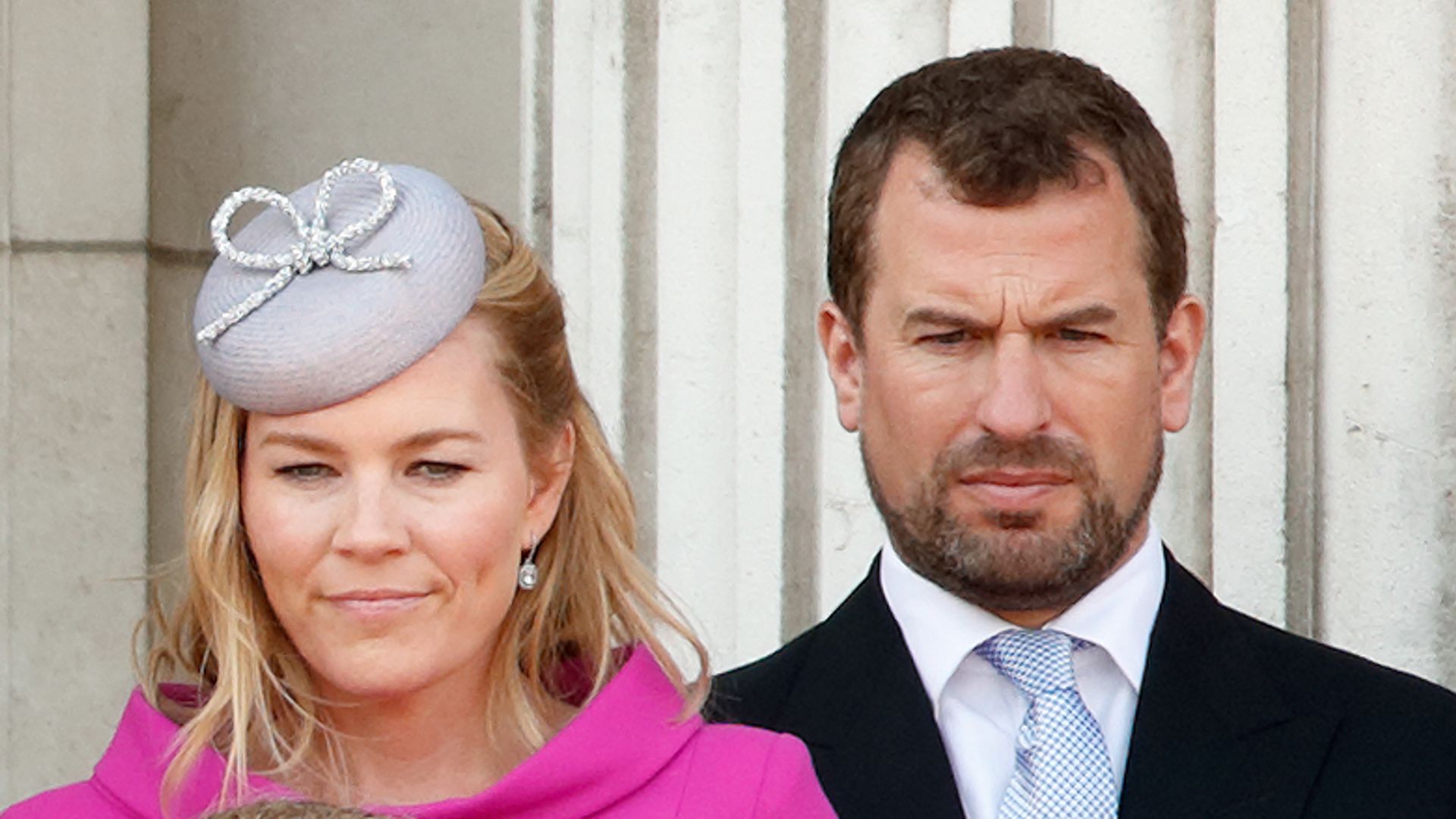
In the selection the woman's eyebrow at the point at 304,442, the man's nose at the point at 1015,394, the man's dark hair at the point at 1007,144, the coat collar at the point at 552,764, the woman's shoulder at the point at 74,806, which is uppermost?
the man's dark hair at the point at 1007,144

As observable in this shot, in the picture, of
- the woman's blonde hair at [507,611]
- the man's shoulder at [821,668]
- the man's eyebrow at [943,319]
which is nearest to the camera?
the woman's blonde hair at [507,611]

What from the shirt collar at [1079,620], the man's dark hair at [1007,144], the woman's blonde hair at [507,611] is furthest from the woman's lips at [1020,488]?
the woman's blonde hair at [507,611]

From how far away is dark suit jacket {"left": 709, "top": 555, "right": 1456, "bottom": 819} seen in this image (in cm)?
304

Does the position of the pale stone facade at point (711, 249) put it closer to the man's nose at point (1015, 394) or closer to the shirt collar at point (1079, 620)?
the shirt collar at point (1079, 620)

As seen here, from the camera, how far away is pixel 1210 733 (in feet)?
10.1

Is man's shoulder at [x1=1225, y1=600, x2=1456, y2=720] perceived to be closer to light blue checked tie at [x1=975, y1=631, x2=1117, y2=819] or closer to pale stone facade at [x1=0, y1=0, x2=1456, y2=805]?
light blue checked tie at [x1=975, y1=631, x2=1117, y2=819]

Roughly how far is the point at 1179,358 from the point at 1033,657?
384 mm

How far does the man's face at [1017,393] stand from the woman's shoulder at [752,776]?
273mm

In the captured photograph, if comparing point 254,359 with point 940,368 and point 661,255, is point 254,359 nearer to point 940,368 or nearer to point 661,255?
point 940,368

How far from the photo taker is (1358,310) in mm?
3857

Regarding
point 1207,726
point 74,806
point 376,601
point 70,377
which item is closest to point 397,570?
point 376,601

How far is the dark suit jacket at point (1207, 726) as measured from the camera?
3035 millimetres

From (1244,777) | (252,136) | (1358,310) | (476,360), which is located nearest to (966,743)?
(1244,777)

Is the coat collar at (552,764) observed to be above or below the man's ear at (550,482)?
below
